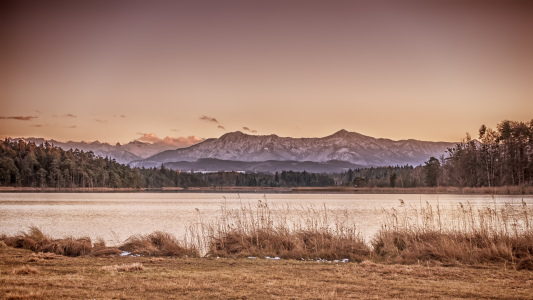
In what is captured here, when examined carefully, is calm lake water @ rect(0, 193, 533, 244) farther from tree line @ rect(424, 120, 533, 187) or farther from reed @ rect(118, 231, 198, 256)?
tree line @ rect(424, 120, 533, 187)

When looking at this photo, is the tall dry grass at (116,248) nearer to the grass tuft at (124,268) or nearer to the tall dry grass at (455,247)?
the grass tuft at (124,268)

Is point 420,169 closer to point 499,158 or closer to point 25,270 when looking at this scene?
point 499,158

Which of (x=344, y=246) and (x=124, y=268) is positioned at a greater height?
(x=124, y=268)

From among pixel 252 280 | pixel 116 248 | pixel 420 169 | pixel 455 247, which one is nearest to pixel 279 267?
pixel 252 280

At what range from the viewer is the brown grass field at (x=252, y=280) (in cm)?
1023

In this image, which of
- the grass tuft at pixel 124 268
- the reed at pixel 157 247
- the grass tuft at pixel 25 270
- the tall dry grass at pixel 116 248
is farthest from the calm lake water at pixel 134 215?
the grass tuft at pixel 25 270

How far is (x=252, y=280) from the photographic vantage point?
12.1m

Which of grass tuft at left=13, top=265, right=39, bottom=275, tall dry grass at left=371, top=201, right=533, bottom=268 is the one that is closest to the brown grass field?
grass tuft at left=13, top=265, right=39, bottom=275

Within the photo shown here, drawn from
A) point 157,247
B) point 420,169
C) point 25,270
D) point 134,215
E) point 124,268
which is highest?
point 420,169

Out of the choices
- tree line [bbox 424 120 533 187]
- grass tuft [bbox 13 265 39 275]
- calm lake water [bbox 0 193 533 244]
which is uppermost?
tree line [bbox 424 120 533 187]

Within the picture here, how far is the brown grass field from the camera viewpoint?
10.2 m

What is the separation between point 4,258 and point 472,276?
15191mm

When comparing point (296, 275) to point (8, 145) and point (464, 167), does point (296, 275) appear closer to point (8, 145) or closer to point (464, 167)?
point (464, 167)

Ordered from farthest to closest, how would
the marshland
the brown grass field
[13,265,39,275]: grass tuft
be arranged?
[13,265,39,275]: grass tuft → the marshland → the brown grass field
